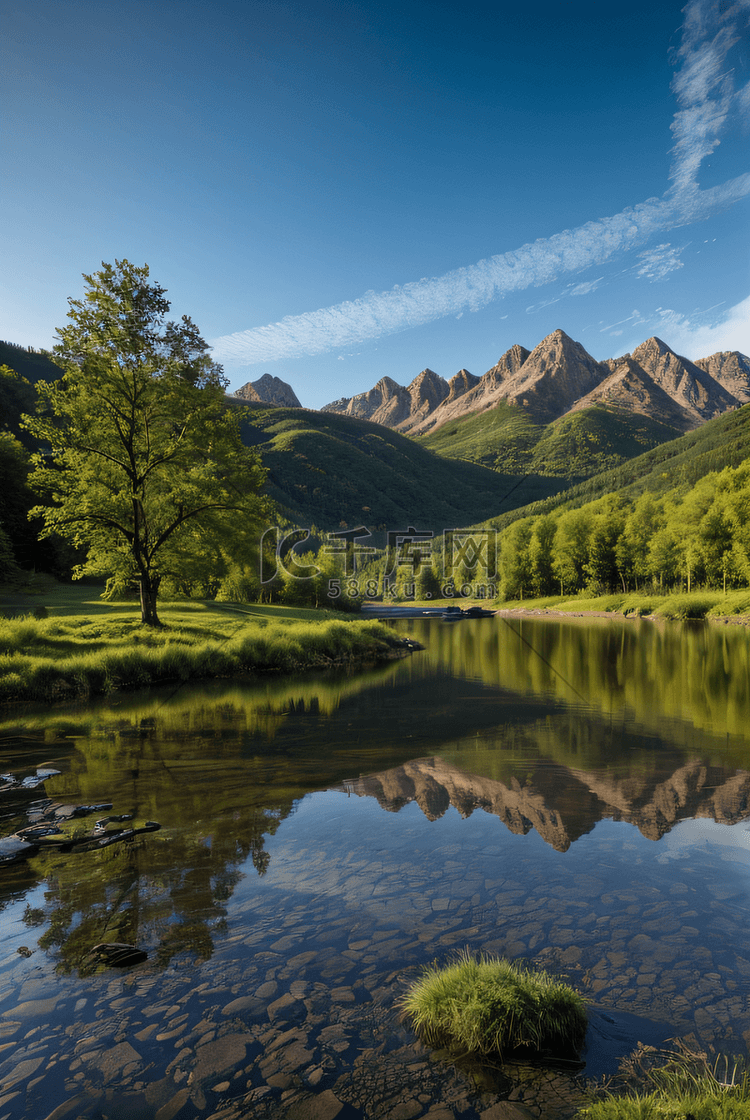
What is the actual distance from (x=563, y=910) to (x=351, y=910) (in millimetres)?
2503

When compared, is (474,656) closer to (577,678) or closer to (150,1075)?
(577,678)

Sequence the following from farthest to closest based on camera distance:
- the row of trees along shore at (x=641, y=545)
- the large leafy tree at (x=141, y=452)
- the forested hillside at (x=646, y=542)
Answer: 1. the forested hillside at (x=646, y=542)
2. the row of trees along shore at (x=641, y=545)
3. the large leafy tree at (x=141, y=452)

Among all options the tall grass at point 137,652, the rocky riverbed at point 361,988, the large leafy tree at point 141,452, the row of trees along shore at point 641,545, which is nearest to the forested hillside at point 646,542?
the row of trees along shore at point 641,545

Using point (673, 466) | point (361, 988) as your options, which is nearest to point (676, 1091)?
point (361, 988)

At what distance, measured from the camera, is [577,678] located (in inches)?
1035

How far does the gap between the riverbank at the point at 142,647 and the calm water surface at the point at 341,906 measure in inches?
197

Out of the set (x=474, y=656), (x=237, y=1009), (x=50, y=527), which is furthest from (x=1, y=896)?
(x=474, y=656)

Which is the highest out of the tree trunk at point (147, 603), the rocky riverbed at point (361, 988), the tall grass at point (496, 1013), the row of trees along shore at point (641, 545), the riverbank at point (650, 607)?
the row of trees along shore at point (641, 545)

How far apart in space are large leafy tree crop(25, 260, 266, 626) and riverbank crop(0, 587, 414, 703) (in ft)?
7.67

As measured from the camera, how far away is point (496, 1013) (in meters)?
4.29

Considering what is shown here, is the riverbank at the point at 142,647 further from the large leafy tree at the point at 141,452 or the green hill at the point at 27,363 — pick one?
the green hill at the point at 27,363

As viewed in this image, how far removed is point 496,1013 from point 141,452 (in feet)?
93.9

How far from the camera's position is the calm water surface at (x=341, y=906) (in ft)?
13.1

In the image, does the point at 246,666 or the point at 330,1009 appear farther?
the point at 246,666
